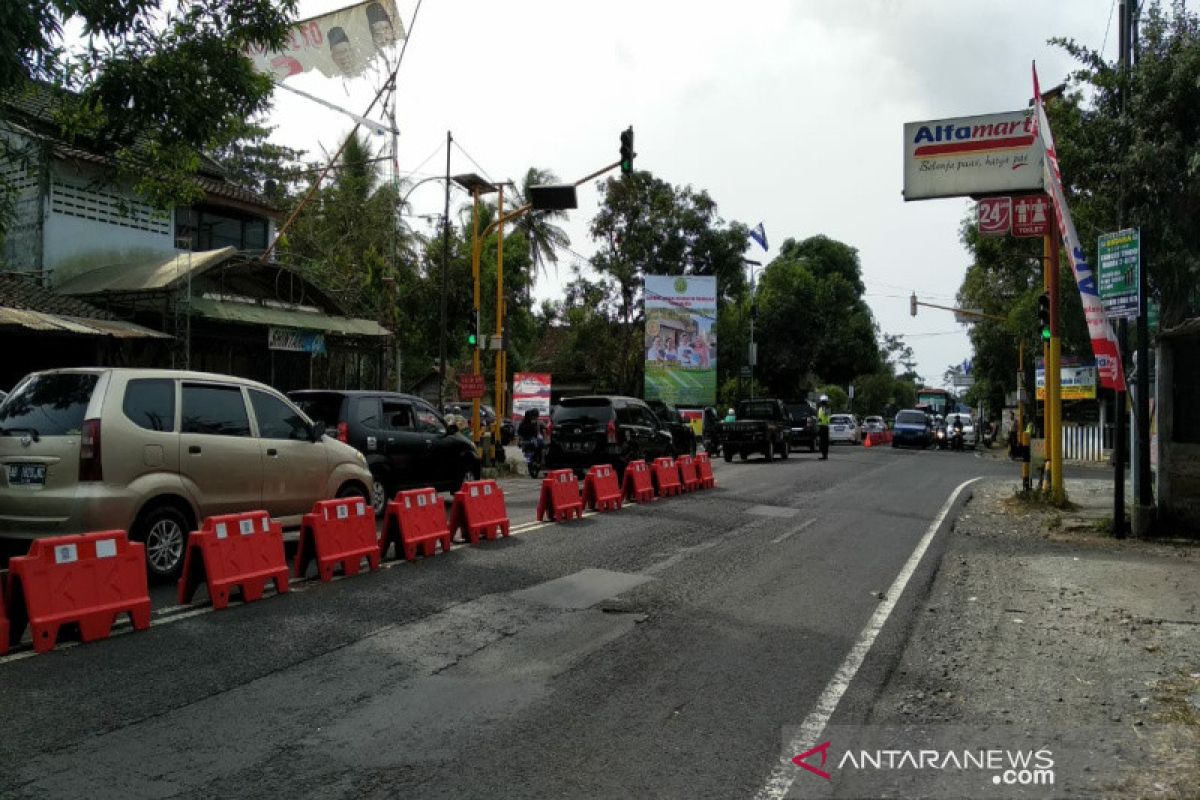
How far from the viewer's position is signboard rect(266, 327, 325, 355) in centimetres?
2067

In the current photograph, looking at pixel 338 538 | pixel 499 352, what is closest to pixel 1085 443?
pixel 499 352

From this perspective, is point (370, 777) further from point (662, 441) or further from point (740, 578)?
point (662, 441)

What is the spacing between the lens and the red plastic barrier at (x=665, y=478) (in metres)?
17.3

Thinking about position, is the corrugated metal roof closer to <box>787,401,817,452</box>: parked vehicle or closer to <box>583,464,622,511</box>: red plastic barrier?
<box>583,464,622,511</box>: red plastic barrier

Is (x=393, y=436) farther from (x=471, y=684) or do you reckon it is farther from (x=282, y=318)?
(x=282, y=318)

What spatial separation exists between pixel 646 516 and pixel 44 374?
8.36 metres

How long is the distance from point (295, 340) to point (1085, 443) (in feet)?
102

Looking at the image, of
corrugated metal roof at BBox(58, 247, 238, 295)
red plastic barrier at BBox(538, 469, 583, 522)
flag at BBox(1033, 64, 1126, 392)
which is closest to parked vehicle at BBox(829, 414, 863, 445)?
flag at BBox(1033, 64, 1126, 392)

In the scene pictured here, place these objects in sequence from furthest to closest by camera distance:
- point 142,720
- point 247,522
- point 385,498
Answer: point 385,498 → point 247,522 → point 142,720

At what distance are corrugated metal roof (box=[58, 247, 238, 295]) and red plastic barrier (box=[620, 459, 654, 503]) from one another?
9.05m

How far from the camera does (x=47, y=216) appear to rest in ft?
62.2

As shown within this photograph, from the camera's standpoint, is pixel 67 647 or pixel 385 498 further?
pixel 385 498

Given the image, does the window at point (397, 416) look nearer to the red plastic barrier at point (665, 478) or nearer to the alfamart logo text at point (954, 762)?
the red plastic barrier at point (665, 478)

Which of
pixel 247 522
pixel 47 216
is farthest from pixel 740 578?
pixel 47 216
